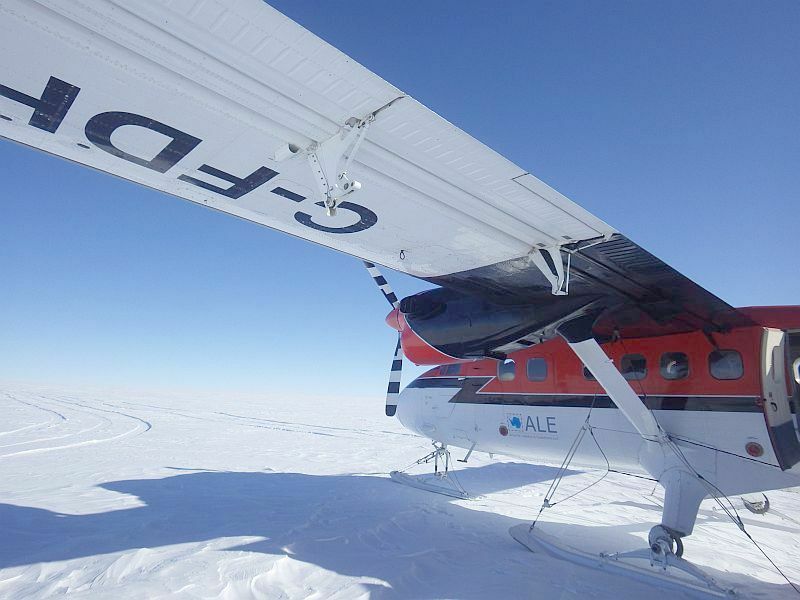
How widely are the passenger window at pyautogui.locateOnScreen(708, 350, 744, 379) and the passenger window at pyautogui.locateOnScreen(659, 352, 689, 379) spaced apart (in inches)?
11.9

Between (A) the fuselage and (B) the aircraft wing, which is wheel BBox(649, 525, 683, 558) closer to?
(A) the fuselage

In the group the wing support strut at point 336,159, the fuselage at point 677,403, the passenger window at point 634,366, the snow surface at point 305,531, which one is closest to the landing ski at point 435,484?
the snow surface at point 305,531

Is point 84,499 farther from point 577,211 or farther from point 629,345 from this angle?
point 629,345

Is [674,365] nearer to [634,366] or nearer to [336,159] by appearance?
[634,366]

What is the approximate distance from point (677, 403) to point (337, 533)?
5345 millimetres

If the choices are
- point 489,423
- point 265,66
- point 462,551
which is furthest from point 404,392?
point 265,66

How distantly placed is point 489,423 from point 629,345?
3.11 metres

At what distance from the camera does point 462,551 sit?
600 centimetres

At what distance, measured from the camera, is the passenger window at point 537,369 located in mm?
7762

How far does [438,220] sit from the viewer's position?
13.7 ft

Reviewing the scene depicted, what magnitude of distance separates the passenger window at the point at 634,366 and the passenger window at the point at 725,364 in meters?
0.86

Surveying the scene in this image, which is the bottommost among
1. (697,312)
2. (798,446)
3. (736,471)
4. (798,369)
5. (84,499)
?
(84,499)

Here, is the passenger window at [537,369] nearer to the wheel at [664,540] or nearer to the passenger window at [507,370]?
the passenger window at [507,370]

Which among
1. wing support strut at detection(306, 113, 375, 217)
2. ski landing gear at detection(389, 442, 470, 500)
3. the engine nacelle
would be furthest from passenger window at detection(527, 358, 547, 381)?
wing support strut at detection(306, 113, 375, 217)
